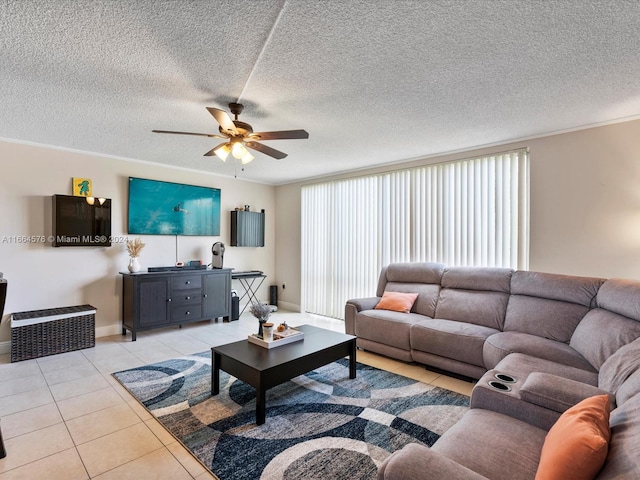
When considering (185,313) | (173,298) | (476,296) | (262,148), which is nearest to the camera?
(262,148)

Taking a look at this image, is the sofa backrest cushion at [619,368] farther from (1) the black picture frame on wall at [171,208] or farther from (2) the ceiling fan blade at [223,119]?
(1) the black picture frame on wall at [171,208]

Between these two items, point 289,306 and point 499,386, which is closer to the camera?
point 499,386

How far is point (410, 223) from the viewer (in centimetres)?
454

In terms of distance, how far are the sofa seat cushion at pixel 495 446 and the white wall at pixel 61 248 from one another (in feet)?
14.9

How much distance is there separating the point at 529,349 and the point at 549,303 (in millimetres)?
717

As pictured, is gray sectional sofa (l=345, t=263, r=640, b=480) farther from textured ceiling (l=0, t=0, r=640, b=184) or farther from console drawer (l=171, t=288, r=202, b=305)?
console drawer (l=171, t=288, r=202, b=305)

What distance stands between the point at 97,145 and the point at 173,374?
2.89 m

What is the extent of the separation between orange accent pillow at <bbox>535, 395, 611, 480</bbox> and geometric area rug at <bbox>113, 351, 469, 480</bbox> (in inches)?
41.4

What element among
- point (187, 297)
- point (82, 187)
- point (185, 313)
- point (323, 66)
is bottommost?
point (185, 313)

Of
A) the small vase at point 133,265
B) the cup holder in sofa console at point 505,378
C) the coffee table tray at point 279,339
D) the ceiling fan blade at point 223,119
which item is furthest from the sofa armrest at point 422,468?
the small vase at point 133,265

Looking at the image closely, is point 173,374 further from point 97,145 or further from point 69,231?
point 97,145

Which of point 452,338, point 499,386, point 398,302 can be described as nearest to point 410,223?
point 398,302

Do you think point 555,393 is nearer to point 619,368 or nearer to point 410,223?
point 619,368

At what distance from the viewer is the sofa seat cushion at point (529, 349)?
95.5 inches
